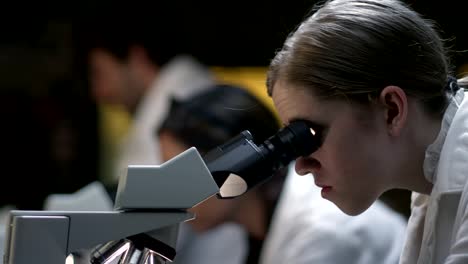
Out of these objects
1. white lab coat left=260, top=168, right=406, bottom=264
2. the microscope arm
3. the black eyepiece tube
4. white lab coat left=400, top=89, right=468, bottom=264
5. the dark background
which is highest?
the black eyepiece tube

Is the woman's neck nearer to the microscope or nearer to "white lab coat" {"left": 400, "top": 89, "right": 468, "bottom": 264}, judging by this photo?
"white lab coat" {"left": 400, "top": 89, "right": 468, "bottom": 264}

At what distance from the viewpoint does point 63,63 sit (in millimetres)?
4414

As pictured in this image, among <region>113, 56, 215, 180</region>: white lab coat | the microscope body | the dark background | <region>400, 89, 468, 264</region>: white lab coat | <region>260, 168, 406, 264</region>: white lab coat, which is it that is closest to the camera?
the microscope body

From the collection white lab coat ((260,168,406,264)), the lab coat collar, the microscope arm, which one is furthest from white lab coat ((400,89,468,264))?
white lab coat ((260,168,406,264))

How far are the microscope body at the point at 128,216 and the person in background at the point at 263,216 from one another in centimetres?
84

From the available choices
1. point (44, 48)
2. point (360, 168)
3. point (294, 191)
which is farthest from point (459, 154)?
point (44, 48)

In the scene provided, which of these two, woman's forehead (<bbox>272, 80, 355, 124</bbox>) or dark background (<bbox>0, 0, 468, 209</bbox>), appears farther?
dark background (<bbox>0, 0, 468, 209</bbox>)

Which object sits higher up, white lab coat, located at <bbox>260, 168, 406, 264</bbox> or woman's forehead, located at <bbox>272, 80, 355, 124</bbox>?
woman's forehead, located at <bbox>272, 80, 355, 124</bbox>

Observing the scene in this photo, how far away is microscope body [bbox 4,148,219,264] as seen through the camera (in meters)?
1.50

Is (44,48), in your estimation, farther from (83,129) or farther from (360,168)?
(360,168)

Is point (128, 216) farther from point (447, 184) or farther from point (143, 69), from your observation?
point (143, 69)

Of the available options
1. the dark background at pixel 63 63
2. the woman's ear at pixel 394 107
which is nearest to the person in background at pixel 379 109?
the woman's ear at pixel 394 107

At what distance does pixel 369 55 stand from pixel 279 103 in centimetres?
18

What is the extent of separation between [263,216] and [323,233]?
261 millimetres
